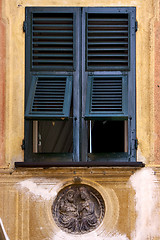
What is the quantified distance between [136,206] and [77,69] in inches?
83.6

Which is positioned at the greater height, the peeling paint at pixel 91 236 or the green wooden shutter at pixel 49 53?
the green wooden shutter at pixel 49 53

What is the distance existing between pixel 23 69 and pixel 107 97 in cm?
128

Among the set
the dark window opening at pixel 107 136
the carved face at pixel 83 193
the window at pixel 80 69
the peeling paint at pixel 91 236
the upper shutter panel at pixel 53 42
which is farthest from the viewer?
the dark window opening at pixel 107 136

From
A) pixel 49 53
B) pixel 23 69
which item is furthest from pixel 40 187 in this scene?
pixel 49 53

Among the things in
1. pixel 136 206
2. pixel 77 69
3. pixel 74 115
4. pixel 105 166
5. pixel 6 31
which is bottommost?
pixel 136 206

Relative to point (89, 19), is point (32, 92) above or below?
below

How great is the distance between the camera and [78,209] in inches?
318

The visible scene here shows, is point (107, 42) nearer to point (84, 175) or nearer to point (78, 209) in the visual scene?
point (84, 175)

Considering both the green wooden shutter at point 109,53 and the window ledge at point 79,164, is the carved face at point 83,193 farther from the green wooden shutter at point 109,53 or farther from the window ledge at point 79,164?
the green wooden shutter at point 109,53

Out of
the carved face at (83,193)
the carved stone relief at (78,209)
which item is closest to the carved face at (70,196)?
the carved stone relief at (78,209)

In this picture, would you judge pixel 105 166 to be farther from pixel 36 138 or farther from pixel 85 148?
pixel 36 138

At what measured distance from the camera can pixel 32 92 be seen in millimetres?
8242

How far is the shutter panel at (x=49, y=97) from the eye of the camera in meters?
8.10

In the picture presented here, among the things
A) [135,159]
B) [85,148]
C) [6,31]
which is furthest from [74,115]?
[6,31]
